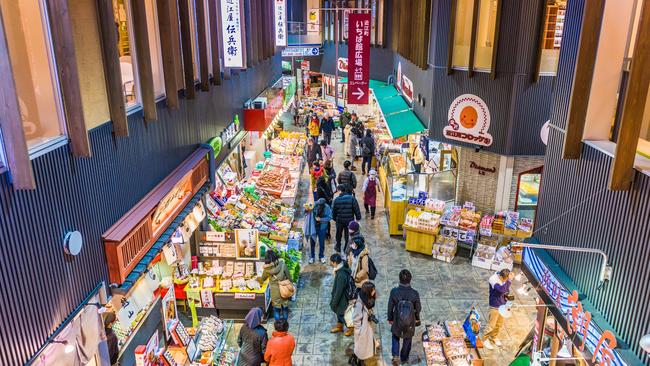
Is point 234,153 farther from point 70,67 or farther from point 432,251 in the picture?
point 70,67

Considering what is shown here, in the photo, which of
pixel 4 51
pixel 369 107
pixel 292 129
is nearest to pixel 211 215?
pixel 4 51

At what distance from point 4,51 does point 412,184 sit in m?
12.4

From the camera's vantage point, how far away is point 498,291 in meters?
9.76

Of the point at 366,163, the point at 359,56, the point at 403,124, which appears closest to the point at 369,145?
the point at 366,163

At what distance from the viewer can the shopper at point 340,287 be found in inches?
392

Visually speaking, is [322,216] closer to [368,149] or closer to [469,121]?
[469,121]

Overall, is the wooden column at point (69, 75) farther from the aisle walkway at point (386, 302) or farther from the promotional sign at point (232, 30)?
the promotional sign at point (232, 30)

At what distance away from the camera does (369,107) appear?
34.7 metres

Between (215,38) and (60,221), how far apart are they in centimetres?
689

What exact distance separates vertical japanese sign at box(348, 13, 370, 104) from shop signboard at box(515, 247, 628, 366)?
12184 millimetres

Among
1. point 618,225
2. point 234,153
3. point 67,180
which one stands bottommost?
point 234,153

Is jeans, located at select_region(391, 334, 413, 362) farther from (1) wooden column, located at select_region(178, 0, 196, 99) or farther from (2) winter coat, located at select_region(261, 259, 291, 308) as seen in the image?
(1) wooden column, located at select_region(178, 0, 196, 99)

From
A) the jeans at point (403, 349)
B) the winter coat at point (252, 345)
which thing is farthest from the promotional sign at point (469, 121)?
the winter coat at point (252, 345)

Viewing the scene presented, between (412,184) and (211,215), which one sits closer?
(211,215)
